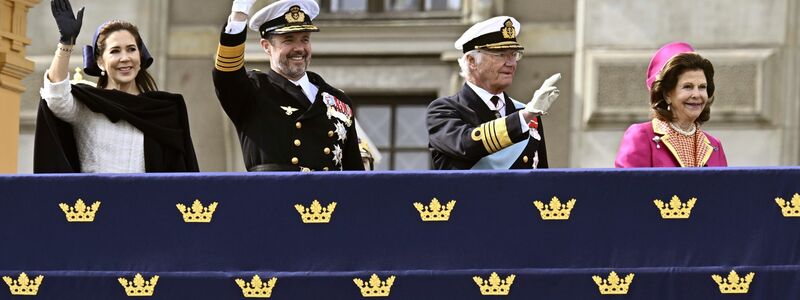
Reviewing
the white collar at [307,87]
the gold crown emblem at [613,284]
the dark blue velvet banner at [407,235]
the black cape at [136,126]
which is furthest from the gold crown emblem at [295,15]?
the gold crown emblem at [613,284]

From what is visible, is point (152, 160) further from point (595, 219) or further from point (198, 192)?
point (595, 219)

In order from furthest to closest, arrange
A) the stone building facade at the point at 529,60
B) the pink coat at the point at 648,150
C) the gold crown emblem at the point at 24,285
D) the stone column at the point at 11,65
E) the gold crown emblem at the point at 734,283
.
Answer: the stone building facade at the point at 529,60 < the stone column at the point at 11,65 < the pink coat at the point at 648,150 < the gold crown emblem at the point at 24,285 < the gold crown emblem at the point at 734,283

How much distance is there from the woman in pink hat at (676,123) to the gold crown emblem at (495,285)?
3.67ft

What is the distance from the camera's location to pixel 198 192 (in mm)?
7031

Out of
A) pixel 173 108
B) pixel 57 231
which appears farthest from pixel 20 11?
pixel 57 231

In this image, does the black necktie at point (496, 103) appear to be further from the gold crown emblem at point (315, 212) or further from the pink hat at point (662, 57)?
the gold crown emblem at point (315, 212)

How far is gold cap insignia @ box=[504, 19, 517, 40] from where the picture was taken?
7.95 meters

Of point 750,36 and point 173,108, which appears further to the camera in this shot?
point 750,36

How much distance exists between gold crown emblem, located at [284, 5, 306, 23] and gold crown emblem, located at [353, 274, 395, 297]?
1.37 metres

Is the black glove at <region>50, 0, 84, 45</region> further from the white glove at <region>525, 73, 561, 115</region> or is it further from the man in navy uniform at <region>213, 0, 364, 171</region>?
the white glove at <region>525, 73, 561, 115</region>

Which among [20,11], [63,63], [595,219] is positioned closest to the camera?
[595,219]

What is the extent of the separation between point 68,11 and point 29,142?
995 cm

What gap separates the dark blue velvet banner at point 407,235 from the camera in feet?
22.4

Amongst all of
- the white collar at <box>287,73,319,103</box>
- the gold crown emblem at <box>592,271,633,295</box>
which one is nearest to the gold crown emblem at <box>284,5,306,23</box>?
the white collar at <box>287,73,319,103</box>
